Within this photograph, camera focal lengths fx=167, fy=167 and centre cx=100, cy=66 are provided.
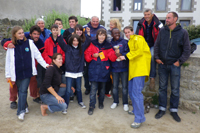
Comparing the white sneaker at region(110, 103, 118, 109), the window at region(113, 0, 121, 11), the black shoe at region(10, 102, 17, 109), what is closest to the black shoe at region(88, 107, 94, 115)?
the white sneaker at region(110, 103, 118, 109)

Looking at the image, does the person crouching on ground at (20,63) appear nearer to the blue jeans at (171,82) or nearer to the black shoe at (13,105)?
the black shoe at (13,105)

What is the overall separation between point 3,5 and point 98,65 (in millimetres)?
7845

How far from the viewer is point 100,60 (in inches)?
148

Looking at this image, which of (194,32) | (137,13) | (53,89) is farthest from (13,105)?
(137,13)

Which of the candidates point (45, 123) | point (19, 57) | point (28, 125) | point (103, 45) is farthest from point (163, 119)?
point (19, 57)

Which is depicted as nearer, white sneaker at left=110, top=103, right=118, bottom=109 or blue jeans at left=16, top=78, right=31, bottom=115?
blue jeans at left=16, top=78, right=31, bottom=115

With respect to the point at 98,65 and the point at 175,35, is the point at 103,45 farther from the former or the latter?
the point at 175,35

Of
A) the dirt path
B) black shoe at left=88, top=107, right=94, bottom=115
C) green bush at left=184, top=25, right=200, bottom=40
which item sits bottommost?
the dirt path

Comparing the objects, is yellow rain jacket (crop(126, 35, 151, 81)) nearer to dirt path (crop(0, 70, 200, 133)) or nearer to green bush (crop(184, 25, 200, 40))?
dirt path (crop(0, 70, 200, 133))

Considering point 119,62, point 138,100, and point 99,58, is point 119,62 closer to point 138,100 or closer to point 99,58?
point 99,58

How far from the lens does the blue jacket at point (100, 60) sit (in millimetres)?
3743

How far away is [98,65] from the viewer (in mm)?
3756

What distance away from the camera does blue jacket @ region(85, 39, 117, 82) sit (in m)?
3.74

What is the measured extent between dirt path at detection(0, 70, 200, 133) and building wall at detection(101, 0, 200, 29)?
14381mm
